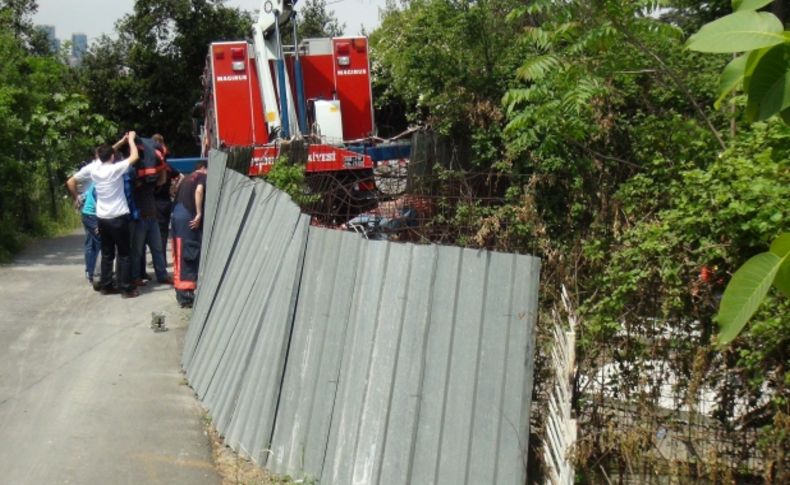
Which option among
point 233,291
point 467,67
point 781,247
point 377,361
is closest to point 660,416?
point 377,361

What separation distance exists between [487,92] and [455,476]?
6378 mm

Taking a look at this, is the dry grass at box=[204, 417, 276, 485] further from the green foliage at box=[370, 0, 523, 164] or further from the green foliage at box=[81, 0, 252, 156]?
the green foliage at box=[81, 0, 252, 156]

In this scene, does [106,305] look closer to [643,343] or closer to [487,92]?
[487,92]

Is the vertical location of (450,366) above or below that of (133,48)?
below

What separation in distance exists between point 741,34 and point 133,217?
10624 mm

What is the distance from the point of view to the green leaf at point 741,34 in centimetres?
240

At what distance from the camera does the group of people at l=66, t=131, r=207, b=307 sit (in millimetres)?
11422

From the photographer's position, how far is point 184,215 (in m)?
11.5

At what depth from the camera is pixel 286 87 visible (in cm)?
1477

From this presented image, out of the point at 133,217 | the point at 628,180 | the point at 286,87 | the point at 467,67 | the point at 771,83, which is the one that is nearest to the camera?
the point at 771,83

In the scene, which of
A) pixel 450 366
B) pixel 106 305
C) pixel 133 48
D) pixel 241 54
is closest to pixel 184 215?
pixel 106 305

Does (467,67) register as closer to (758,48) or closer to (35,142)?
(758,48)

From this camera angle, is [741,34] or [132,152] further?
[132,152]

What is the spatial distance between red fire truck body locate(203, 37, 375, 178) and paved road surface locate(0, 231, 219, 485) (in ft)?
11.9
